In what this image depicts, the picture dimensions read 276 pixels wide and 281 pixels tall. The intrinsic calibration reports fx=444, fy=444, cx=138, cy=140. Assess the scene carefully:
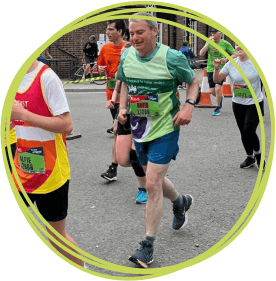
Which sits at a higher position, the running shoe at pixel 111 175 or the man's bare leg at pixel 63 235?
the man's bare leg at pixel 63 235

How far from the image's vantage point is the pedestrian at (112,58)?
230 inches

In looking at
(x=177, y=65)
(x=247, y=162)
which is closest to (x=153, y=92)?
(x=177, y=65)

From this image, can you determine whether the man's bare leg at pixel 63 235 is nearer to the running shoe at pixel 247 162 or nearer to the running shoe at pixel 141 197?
the running shoe at pixel 141 197

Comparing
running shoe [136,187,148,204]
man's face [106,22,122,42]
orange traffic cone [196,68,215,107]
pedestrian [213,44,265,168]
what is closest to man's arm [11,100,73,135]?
running shoe [136,187,148,204]

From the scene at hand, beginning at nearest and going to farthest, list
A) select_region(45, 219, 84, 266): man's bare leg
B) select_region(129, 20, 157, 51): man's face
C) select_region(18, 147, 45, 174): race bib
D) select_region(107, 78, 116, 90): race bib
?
select_region(18, 147, 45, 174): race bib → select_region(45, 219, 84, 266): man's bare leg → select_region(129, 20, 157, 51): man's face → select_region(107, 78, 116, 90): race bib

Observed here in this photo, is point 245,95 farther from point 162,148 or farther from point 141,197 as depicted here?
point 162,148

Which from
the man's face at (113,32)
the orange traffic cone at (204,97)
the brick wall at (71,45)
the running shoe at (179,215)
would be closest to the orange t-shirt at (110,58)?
the man's face at (113,32)

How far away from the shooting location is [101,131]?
9297 mm

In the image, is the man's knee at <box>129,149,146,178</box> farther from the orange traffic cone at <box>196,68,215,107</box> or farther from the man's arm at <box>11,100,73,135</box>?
the orange traffic cone at <box>196,68,215,107</box>

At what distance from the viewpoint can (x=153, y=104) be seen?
147 inches

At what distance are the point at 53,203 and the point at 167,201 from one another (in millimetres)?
2313

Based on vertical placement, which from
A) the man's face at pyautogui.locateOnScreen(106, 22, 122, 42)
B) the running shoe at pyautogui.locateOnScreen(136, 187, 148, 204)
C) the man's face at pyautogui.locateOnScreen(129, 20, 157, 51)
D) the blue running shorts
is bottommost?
the running shoe at pyautogui.locateOnScreen(136, 187, 148, 204)

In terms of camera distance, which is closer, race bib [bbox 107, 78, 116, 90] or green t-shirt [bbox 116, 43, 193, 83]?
green t-shirt [bbox 116, 43, 193, 83]

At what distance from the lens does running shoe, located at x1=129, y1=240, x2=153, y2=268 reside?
3678 mm
